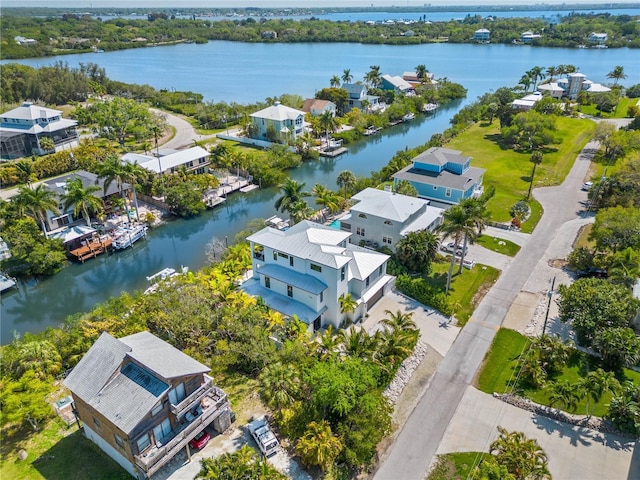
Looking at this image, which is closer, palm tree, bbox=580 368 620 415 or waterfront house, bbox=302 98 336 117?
palm tree, bbox=580 368 620 415

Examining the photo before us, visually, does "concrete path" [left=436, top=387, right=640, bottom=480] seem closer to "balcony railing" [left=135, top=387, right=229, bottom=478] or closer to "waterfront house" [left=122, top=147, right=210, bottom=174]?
"balcony railing" [left=135, top=387, right=229, bottom=478]

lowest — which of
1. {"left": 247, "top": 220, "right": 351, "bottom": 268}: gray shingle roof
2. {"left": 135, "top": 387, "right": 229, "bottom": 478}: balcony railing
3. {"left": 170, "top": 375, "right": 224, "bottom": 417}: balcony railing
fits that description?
{"left": 135, "top": 387, "right": 229, "bottom": 478}: balcony railing

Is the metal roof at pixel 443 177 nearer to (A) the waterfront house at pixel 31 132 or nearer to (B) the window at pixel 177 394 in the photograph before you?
(B) the window at pixel 177 394

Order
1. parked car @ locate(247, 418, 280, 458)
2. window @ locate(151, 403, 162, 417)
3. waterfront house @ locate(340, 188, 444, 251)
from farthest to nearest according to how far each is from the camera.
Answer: waterfront house @ locate(340, 188, 444, 251) < parked car @ locate(247, 418, 280, 458) < window @ locate(151, 403, 162, 417)

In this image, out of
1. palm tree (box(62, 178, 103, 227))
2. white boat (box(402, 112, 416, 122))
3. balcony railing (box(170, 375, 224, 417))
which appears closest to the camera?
balcony railing (box(170, 375, 224, 417))

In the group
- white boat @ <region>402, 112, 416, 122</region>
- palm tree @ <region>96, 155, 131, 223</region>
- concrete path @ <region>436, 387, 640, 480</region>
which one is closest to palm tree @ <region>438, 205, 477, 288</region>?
concrete path @ <region>436, 387, 640, 480</region>

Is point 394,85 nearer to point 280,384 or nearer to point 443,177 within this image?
point 443,177

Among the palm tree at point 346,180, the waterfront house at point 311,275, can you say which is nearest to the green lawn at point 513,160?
the palm tree at point 346,180

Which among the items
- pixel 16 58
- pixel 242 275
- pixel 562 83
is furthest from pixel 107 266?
pixel 16 58
